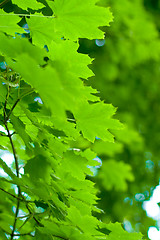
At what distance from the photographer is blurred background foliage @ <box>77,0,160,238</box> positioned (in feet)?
11.3

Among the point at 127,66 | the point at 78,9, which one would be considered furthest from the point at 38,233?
the point at 127,66

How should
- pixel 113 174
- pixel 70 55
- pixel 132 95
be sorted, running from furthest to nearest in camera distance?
pixel 132 95
pixel 113 174
pixel 70 55

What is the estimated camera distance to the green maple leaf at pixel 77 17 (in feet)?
2.38

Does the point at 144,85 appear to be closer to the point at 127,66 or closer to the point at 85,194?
the point at 127,66

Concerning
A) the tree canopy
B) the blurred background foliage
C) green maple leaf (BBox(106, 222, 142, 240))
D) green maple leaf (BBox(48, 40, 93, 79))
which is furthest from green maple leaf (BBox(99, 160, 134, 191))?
green maple leaf (BBox(48, 40, 93, 79))

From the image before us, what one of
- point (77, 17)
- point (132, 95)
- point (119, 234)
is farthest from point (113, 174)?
point (77, 17)

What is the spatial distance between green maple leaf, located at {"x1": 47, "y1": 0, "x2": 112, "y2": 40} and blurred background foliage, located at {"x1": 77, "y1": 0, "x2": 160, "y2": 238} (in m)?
2.33

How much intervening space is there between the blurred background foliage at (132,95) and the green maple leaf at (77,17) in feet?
7.65

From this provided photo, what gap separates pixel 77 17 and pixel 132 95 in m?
3.39

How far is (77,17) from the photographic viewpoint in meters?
0.73

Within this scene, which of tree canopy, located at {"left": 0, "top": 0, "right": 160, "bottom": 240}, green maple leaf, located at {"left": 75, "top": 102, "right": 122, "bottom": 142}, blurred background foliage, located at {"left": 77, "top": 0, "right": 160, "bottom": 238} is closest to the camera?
tree canopy, located at {"left": 0, "top": 0, "right": 160, "bottom": 240}

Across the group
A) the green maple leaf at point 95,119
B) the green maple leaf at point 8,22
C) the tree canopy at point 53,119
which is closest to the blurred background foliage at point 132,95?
the tree canopy at point 53,119

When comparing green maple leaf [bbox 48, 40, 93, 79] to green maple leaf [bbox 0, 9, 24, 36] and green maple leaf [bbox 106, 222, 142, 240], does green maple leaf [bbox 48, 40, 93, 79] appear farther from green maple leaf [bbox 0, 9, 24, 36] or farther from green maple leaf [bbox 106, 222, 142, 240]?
green maple leaf [bbox 106, 222, 142, 240]

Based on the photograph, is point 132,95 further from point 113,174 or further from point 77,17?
point 77,17
